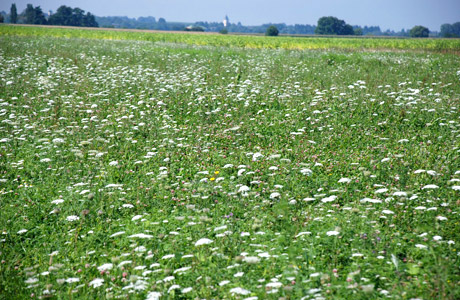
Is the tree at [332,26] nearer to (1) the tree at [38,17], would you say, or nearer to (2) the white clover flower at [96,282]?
(1) the tree at [38,17]

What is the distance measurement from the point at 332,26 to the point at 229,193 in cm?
13576

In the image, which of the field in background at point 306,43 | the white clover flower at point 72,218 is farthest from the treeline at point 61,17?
the white clover flower at point 72,218

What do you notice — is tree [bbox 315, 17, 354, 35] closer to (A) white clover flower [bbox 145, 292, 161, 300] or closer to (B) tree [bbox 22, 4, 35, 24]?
(B) tree [bbox 22, 4, 35, 24]

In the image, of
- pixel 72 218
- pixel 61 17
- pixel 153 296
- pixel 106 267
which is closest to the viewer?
pixel 153 296

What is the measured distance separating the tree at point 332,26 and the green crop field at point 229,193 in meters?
126

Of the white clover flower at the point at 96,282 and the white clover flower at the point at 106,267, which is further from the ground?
the white clover flower at the point at 106,267

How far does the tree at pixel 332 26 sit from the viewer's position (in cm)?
12675

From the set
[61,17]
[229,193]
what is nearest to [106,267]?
[229,193]

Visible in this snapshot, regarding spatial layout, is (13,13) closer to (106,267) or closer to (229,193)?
(229,193)

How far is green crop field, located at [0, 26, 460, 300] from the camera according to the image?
340cm

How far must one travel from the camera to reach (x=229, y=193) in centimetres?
496

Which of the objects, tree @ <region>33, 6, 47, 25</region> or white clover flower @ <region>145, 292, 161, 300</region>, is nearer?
white clover flower @ <region>145, 292, 161, 300</region>

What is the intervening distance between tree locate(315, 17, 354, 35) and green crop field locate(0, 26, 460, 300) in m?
126

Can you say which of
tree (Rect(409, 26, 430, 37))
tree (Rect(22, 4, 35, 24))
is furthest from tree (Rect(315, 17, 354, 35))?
tree (Rect(22, 4, 35, 24))
